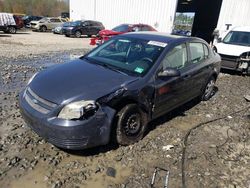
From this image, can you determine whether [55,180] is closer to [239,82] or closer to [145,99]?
[145,99]

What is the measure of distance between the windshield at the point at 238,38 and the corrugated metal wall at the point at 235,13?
18.9ft

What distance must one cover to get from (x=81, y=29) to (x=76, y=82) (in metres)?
21.0

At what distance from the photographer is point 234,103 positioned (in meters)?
6.46

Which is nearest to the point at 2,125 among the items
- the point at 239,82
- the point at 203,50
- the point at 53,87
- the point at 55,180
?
the point at 53,87

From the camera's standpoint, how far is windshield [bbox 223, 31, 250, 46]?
33.3 ft

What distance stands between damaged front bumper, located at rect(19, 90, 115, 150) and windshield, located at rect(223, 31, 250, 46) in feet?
28.6

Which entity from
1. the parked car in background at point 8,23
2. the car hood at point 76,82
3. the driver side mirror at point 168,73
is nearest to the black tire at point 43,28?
the parked car in background at point 8,23

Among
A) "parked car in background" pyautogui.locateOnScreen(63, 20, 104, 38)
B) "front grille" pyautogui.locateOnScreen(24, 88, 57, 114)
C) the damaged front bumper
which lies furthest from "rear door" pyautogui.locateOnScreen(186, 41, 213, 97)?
"parked car in background" pyautogui.locateOnScreen(63, 20, 104, 38)

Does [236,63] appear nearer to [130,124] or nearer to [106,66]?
[106,66]

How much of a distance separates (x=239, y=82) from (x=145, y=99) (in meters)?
6.32

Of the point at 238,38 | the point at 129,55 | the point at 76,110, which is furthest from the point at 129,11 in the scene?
the point at 76,110

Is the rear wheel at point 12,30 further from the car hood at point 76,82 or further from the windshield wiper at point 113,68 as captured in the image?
the windshield wiper at point 113,68

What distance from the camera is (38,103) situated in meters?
3.35

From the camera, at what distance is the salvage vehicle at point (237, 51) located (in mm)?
9508
